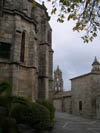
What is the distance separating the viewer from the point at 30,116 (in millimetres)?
6309

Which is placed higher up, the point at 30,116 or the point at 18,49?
the point at 18,49

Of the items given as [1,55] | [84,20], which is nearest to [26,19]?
[1,55]

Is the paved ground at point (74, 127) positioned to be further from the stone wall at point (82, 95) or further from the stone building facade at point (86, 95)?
the stone wall at point (82, 95)

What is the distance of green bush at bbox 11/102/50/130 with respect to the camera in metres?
6.29

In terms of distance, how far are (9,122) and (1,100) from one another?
82 cm

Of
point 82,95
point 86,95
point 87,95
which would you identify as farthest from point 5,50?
point 82,95

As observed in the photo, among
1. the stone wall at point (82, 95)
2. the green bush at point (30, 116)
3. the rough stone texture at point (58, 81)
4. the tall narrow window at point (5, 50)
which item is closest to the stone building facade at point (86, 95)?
the stone wall at point (82, 95)

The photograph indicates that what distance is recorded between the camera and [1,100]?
4.25 meters

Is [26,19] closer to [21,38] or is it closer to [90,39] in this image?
[21,38]

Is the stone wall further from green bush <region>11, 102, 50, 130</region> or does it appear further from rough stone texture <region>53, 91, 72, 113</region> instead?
green bush <region>11, 102, 50, 130</region>

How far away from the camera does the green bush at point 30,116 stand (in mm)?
6293

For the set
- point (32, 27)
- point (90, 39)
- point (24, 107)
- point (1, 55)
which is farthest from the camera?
point (32, 27)

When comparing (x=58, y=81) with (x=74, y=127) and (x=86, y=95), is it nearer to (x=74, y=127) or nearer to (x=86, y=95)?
(x=86, y=95)

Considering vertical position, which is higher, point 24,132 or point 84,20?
point 84,20
